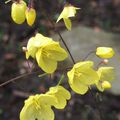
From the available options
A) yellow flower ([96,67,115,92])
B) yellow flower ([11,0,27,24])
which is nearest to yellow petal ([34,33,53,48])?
yellow flower ([11,0,27,24])

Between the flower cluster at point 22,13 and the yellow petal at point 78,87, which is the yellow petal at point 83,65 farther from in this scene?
the flower cluster at point 22,13

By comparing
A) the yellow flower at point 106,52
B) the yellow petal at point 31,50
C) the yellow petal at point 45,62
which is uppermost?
the yellow petal at point 31,50

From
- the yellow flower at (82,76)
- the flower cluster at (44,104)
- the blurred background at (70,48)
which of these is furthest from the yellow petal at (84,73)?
the blurred background at (70,48)

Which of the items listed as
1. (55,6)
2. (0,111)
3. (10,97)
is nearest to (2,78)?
(10,97)

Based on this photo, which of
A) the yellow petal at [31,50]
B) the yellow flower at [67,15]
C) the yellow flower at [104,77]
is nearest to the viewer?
the yellow petal at [31,50]

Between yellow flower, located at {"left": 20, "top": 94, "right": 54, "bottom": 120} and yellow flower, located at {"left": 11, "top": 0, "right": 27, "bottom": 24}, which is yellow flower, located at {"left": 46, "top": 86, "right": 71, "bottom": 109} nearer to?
yellow flower, located at {"left": 20, "top": 94, "right": 54, "bottom": 120}

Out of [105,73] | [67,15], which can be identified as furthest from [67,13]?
[105,73]

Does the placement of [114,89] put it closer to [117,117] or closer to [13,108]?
[117,117]

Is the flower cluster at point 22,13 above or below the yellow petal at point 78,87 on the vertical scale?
above
